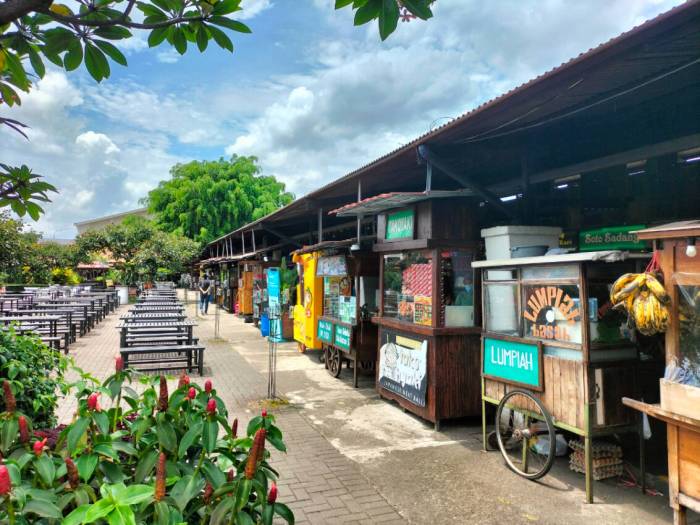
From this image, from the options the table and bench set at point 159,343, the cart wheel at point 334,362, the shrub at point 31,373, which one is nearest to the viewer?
the shrub at point 31,373

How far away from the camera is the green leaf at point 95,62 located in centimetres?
182

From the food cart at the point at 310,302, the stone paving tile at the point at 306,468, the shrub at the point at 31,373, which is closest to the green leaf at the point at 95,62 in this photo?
the shrub at the point at 31,373

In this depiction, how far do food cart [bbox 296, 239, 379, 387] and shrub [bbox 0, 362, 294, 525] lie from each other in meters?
5.96

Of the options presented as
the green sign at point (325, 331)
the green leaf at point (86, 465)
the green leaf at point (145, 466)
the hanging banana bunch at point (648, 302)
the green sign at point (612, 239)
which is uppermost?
the green sign at point (612, 239)

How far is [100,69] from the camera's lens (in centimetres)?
185

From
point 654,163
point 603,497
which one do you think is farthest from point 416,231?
point 603,497

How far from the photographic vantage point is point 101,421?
199 centimetres

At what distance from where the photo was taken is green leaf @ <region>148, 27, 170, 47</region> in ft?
6.32

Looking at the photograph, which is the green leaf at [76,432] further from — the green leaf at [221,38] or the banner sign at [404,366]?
the banner sign at [404,366]

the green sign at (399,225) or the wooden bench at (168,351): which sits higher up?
the green sign at (399,225)

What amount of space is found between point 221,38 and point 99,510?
66.1 inches

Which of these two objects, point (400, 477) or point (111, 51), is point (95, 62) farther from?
point (400, 477)

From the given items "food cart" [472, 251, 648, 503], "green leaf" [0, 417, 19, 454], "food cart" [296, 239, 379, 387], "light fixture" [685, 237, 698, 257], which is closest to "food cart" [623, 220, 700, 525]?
"light fixture" [685, 237, 698, 257]

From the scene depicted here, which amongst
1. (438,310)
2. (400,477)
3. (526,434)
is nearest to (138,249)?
(438,310)
